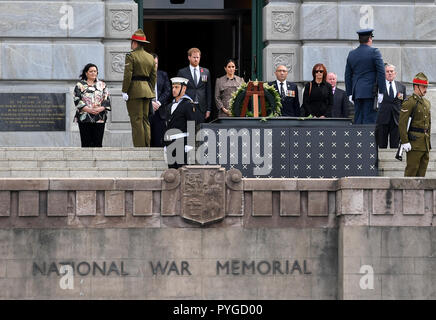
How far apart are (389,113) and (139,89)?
463 cm

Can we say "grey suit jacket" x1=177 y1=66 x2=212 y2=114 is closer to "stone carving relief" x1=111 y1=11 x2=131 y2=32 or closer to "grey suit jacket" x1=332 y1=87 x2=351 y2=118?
"grey suit jacket" x1=332 y1=87 x2=351 y2=118

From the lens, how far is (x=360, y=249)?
741 inches

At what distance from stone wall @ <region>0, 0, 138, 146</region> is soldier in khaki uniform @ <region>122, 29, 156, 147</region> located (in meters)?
4.11

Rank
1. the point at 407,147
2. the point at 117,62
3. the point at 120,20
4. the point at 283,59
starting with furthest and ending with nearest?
the point at 283,59, the point at 120,20, the point at 117,62, the point at 407,147

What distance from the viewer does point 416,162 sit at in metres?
20.7

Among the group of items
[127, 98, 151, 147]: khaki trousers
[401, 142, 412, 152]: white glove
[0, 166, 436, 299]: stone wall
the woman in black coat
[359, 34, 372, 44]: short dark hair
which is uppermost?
[359, 34, 372, 44]: short dark hair

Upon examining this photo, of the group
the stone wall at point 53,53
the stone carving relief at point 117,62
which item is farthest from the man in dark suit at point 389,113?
the stone carving relief at point 117,62

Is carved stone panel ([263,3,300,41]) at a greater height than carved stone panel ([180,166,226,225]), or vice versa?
carved stone panel ([263,3,300,41])

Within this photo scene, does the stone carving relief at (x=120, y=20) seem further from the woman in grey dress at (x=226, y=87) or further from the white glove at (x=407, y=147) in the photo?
the white glove at (x=407, y=147)

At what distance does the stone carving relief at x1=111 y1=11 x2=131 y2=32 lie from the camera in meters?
27.1

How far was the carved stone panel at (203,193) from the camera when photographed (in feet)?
62.6

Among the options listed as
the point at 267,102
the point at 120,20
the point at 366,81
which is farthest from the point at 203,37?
the point at 267,102

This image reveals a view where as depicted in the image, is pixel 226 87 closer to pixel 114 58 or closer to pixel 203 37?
pixel 114 58

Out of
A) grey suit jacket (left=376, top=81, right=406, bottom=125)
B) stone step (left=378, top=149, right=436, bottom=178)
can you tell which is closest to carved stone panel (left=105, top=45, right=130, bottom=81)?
grey suit jacket (left=376, top=81, right=406, bottom=125)
